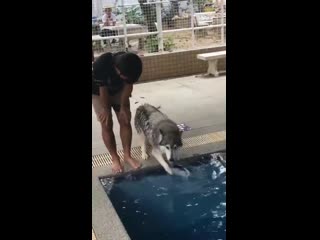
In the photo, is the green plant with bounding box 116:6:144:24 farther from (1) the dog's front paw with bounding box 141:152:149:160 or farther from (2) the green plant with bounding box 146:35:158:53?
(1) the dog's front paw with bounding box 141:152:149:160

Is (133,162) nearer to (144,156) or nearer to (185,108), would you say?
(144,156)

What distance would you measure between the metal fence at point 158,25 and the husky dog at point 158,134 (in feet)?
1.39

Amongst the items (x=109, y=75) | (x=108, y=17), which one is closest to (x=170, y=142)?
(x=109, y=75)

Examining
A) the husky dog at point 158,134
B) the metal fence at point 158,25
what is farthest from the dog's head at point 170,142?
the metal fence at point 158,25

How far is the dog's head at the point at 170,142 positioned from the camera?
2.36m

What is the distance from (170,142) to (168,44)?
0.67 metres

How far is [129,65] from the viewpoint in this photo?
2.08 m

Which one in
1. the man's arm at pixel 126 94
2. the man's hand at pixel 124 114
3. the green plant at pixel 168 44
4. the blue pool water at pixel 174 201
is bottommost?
the blue pool water at pixel 174 201

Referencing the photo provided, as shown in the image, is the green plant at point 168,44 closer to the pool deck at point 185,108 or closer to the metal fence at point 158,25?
the metal fence at point 158,25
